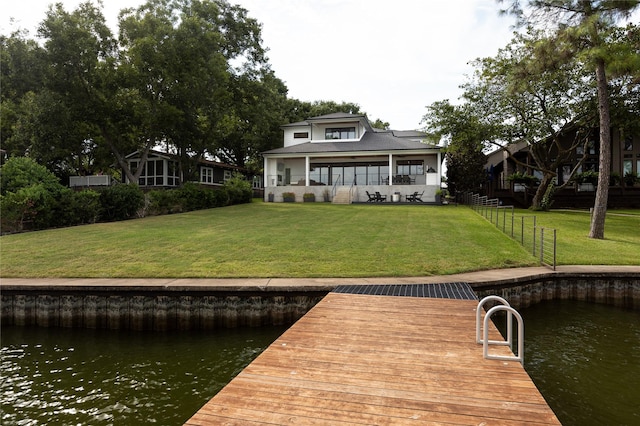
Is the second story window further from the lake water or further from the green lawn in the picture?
the lake water

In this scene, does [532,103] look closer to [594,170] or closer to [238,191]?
[594,170]

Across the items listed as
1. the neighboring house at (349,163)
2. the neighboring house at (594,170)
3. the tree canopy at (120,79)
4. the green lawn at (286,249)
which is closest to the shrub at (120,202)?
the green lawn at (286,249)

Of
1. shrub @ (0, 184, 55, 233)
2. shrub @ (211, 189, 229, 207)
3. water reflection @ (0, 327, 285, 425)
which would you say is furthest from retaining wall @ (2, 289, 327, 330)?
shrub @ (211, 189, 229, 207)

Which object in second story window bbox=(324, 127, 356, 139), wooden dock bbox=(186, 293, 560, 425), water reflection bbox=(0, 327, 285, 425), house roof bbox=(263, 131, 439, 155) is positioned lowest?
water reflection bbox=(0, 327, 285, 425)

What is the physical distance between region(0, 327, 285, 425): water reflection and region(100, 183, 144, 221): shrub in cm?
1076

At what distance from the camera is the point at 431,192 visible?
84.5ft

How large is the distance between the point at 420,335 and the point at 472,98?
2225 centimetres

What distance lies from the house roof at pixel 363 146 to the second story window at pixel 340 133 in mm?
918

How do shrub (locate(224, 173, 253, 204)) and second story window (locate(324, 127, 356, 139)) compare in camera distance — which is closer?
shrub (locate(224, 173, 253, 204))

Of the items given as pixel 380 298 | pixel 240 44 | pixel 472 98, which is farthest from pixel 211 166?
pixel 380 298

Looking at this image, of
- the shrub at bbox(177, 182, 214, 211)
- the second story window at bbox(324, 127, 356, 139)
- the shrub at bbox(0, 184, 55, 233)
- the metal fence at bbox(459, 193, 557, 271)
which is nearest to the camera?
the metal fence at bbox(459, 193, 557, 271)

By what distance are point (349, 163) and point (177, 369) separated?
26399mm

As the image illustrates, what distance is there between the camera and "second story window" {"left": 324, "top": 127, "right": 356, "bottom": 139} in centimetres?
3159

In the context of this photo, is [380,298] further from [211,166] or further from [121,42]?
[211,166]
